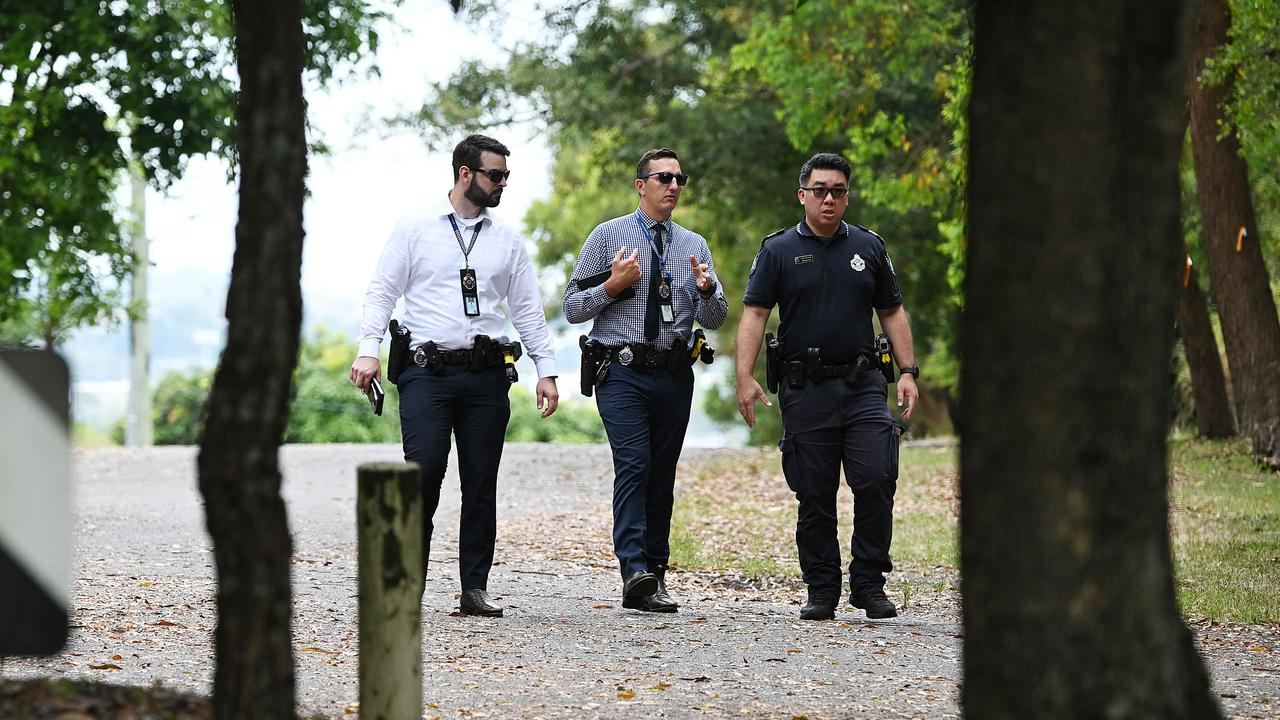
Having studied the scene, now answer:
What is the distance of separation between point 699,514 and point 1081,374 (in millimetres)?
12031

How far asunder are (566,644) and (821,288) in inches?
88.4

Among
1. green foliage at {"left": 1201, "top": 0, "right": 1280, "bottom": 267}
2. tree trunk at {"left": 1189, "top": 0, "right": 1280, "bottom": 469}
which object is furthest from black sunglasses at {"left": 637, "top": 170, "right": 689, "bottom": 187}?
tree trunk at {"left": 1189, "top": 0, "right": 1280, "bottom": 469}

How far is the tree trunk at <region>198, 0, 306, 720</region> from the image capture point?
11.8ft

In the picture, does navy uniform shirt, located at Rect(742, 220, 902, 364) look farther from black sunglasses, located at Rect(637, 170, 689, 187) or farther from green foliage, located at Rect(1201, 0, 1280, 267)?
green foliage, located at Rect(1201, 0, 1280, 267)

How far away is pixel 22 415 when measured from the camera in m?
3.74

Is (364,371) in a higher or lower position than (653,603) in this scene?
higher

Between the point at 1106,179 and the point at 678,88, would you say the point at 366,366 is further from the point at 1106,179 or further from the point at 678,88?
the point at 678,88

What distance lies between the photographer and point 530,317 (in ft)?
27.1

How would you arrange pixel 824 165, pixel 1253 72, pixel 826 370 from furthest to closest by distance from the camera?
pixel 1253 72, pixel 824 165, pixel 826 370

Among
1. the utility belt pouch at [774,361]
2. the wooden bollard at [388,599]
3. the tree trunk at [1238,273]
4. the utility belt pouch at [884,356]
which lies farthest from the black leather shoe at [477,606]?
the tree trunk at [1238,273]

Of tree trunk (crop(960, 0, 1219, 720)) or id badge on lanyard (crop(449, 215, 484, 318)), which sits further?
id badge on lanyard (crop(449, 215, 484, 318))

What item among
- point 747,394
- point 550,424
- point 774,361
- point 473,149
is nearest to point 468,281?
point 473,149

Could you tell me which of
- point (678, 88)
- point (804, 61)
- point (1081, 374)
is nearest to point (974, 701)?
point (1081, 374)

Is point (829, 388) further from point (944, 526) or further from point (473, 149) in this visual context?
point (944, 526)
